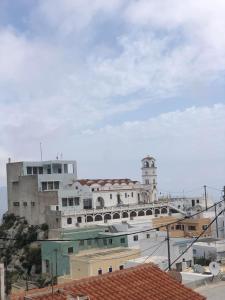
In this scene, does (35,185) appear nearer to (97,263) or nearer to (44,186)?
(44,186)

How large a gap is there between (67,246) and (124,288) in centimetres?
2961

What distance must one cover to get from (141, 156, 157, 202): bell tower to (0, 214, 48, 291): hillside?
17.6 m

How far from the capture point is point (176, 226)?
5109cm

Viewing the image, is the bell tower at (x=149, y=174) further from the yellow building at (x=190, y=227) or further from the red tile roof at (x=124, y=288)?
the red tile roof at (x=124, y=288)

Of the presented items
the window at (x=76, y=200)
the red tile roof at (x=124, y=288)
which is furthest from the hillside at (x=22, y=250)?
the red tile roof at (x=124, y=288)

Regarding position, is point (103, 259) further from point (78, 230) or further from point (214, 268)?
point (214, 268)

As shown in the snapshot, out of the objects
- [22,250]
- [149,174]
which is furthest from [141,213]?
[22,250]

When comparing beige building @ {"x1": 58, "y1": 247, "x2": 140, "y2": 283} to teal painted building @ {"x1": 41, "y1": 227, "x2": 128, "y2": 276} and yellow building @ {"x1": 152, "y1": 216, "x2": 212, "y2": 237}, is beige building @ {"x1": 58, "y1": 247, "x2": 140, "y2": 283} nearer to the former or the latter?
teal painted building @ {"x1": 41, "y1": 227, "x2": 128, "y2": 276}

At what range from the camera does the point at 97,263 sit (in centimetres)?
3275

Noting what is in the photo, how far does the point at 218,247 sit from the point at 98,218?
1942cm

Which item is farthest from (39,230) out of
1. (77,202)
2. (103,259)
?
(103,259)

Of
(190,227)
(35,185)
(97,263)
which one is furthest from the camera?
(35,185)

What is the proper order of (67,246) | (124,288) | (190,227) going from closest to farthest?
(124,288)
(67,246)
(190,227)

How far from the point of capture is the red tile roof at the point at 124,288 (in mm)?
9805
